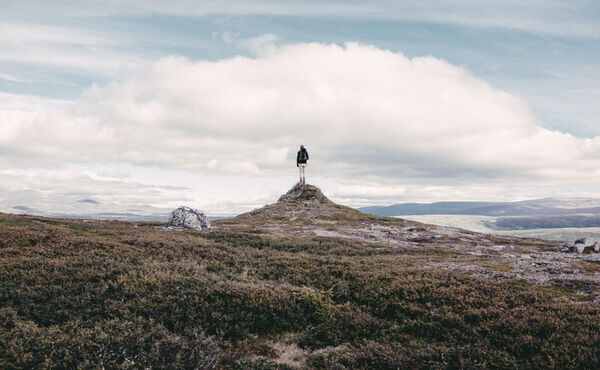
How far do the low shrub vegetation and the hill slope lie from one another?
0.05 m

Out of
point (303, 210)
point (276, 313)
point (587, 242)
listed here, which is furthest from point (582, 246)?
point (303, 210)

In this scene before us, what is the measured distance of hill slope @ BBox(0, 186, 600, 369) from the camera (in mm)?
9648

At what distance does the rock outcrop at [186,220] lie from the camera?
39375 mm

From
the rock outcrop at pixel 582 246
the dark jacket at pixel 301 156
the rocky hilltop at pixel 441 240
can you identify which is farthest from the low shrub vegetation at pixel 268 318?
the dark jacket at pixel 301 156

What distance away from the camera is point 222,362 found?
967 centimetres

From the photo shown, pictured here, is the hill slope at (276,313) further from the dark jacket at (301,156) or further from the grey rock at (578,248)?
the dark jacket at (301,156)

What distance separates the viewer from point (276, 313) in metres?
13.0

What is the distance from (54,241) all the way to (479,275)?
85.9 feet

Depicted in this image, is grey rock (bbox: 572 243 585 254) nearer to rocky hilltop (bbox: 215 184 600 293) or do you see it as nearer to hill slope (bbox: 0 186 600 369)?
rocky hilltop (bbox: 215 184 600 293)

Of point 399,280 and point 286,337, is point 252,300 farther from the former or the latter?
point 399,280

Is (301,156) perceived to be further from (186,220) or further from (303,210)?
(186,220)

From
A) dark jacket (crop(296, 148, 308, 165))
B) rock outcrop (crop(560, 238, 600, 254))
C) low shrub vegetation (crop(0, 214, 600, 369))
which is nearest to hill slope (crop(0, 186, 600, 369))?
low shrub vegetation (crop(0, 214, 600, 369))

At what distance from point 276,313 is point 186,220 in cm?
2984

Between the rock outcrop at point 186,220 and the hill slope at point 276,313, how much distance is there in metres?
18.5
